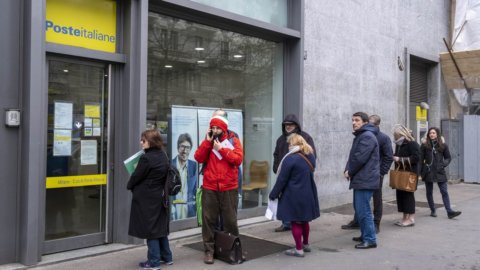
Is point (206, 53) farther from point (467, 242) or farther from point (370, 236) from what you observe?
point (467, 242)

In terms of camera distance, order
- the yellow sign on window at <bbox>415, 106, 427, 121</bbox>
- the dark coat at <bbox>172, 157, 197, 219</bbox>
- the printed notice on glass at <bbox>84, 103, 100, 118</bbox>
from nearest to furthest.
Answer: the printed notice on glass at <bbox>84, 103, 100, 118</bbox> < the dark coat at <bbox>172, 157, 197, 219</bbox> < the yellow sign on window at <bbox>415, 106, 427, 121</bbox>

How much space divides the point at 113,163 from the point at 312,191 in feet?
8.54

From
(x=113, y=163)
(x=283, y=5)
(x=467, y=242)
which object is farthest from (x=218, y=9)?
(x=467, y=242)

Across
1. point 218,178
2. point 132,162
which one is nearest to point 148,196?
point 132,162

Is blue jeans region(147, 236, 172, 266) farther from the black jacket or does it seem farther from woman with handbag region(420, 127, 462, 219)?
woman with handbag region(420, 127, 462, 219)

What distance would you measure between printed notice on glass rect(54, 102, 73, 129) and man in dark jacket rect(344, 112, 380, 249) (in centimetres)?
368

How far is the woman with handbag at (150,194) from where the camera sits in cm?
489

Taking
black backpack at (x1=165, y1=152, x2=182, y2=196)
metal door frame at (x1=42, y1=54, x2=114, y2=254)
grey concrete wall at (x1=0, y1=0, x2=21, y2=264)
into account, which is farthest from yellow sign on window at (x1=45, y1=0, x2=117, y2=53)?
black backpack at (x1=165, y1=152, x2=182, y2=196)

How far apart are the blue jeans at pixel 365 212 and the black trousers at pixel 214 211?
181 centimetres

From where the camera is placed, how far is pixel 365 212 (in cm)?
623

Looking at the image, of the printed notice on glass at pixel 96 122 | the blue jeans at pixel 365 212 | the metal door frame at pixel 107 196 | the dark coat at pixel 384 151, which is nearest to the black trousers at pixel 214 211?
the metal door frame at pixel 107 196

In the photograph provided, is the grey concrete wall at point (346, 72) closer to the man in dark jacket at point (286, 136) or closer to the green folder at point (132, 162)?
the man in dark jacket at point (286, 136)

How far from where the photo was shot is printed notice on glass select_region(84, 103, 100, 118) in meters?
5.92

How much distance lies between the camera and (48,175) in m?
5.53
